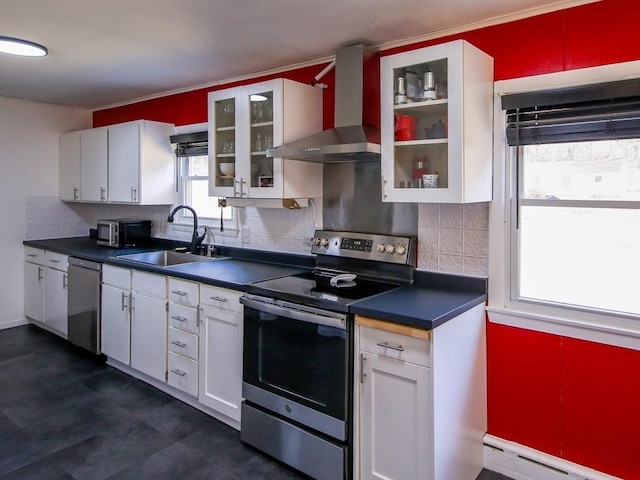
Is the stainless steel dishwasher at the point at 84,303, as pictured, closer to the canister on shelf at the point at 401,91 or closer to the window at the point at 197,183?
the window at the point at 197,183

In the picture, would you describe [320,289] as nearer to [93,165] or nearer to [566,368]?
[566,368]

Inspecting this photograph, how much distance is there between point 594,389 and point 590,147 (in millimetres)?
1112

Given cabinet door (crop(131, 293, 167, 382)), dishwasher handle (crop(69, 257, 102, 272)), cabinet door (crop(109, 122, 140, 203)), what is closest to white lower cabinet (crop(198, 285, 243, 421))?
cabinet door (crop(131, 293, 167, 382))

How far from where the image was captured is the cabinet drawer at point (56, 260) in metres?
4.03

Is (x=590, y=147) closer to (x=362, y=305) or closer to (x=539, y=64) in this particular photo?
(x=539, y=64)

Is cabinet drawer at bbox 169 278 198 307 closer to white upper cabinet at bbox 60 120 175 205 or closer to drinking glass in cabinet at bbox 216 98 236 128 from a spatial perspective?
drinking glass in cabinet at bbox 216 98 236 128

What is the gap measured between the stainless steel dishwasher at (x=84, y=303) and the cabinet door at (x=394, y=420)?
253 cm

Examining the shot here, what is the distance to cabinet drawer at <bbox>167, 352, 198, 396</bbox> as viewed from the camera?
290 centimetres

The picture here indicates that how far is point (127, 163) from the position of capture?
402cm

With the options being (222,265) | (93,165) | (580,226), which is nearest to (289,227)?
(222,265)

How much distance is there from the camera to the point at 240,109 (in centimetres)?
301

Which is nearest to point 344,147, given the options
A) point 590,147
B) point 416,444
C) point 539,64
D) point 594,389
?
point 539,64

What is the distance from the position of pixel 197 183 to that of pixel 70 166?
5.29 ft

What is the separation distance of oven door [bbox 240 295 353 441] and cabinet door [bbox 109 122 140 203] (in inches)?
81.8
